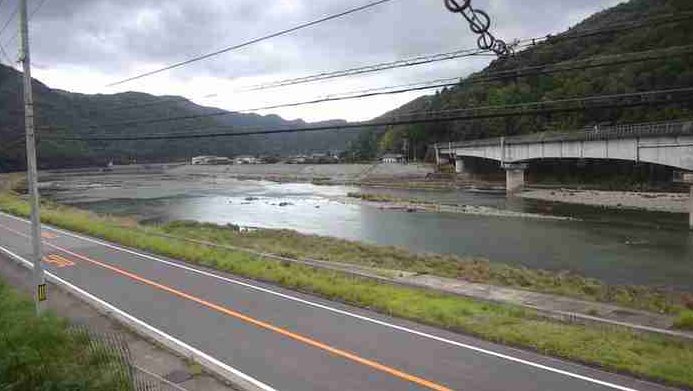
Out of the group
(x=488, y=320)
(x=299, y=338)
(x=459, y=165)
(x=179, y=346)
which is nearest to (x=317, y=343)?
(x=299, y=338)

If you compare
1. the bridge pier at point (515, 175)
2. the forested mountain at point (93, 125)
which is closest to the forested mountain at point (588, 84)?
the bridge pier at point (515, 175)

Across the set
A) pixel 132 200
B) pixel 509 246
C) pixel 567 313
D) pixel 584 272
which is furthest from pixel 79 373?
pixel 132 200

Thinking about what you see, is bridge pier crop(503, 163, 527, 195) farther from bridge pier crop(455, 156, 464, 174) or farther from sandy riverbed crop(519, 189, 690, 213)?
bridge pier crop(455, 156, 464, 174)

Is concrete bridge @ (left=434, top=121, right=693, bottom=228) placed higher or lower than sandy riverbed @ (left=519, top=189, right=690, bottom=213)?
higher

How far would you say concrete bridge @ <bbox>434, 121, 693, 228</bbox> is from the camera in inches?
1751

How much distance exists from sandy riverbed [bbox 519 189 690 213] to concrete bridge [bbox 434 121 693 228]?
9.79 ft

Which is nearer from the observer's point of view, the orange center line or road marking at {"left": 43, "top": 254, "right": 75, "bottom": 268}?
the orange center line

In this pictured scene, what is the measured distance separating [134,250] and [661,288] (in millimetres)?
22147

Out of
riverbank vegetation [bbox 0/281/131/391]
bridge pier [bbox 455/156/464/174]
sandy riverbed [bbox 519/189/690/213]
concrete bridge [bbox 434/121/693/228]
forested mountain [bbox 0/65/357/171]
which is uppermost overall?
forested mountain [bbox 0/65/357/171]

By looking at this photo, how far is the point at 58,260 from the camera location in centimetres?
2609

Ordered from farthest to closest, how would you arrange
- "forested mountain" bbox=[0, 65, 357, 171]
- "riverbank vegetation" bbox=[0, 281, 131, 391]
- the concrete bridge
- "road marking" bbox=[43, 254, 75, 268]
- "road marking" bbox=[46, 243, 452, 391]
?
1. "forested mountain" bbox=[0, 65, 357, 171]
2. the concrete bridge
3. "road marking" bbox=[43, 254, 75, 268]
4. "road marking" bbox=[46, 243, 452, 391]
5. "riverbank vegetation" bbox=[0, 281, 131, 391]

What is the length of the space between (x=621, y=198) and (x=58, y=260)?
48.3 meters

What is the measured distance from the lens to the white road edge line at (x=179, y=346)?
34.3 ft

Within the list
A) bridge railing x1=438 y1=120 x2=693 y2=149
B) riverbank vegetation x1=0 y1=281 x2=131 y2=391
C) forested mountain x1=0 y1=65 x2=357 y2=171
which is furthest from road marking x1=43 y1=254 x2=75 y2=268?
bridge railing x1=438 y1=120 x2=693 y2=149
